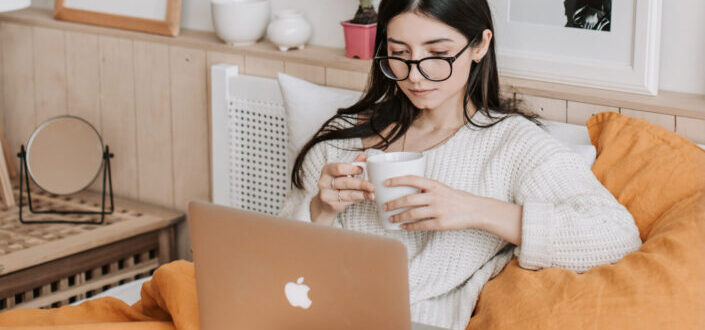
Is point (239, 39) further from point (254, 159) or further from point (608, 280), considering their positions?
point (608, 280)

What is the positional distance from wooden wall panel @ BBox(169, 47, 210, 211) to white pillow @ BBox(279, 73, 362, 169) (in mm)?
425

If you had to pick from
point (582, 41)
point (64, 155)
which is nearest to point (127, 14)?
point (64, 155)

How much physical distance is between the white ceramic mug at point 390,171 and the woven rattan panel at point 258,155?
0.79 m

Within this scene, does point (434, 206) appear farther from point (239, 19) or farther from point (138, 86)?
point (138, 86)

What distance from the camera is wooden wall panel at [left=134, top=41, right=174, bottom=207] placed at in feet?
8.04

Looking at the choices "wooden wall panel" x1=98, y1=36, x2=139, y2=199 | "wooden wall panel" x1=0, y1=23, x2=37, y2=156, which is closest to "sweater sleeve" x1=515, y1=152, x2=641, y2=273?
"wooden wall panel" x1=98, y1=36, x2=139, y2=199

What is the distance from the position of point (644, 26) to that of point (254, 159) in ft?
3.34

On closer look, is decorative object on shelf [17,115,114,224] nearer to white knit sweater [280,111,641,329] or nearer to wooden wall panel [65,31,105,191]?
wooden wall panel [65,31,105,191]

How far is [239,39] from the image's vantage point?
7.44 ft

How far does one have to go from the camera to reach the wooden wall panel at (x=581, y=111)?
1.78 metres

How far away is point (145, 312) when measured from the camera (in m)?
1.68

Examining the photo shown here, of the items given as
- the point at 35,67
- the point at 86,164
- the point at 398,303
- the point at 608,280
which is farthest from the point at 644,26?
the point at 35,67

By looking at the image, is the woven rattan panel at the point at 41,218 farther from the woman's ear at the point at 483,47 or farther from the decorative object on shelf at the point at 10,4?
the woman's ear at the point at 483,47

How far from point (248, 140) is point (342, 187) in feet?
2.68
